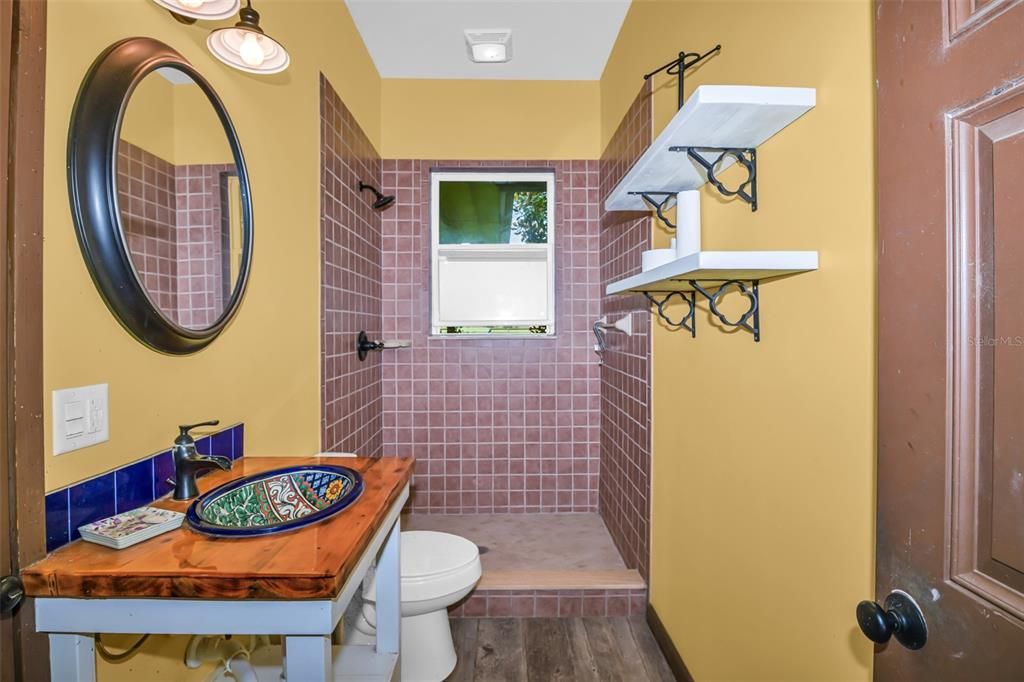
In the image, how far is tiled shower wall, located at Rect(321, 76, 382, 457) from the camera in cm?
208

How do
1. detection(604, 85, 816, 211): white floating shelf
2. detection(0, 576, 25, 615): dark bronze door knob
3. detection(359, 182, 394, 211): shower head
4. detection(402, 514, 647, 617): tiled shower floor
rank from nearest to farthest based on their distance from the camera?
detection(0, 576, 25, 615): dark bronze door knob < detection(604, 85, 816, 211): white floating shelf < detection(402, 514, 647, 617): tiled shower floor < detection(359, 182, 394, 211): shower head

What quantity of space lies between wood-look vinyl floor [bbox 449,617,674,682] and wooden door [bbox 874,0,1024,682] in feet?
4.72

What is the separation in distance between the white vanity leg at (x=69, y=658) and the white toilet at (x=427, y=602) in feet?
2.99

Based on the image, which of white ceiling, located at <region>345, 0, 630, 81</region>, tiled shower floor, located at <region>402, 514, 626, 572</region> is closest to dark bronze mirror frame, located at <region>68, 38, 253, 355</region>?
white ceiling, located at <region>345, 0, 630, 81</region>

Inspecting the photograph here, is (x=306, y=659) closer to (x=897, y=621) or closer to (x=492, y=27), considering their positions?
(x=897, y=621)

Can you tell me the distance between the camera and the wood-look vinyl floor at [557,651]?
1837 mm

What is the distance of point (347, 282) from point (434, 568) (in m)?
1.33

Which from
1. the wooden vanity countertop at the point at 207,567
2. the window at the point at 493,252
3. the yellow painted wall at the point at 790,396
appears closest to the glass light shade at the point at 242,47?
the wooden vanity countertop at the point at 207,567

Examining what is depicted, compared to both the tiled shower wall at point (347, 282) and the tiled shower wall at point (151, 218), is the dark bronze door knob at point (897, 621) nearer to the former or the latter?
the tiled shower wall at point (151, 218)

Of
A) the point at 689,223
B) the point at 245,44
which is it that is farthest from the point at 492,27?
the point at 689,223

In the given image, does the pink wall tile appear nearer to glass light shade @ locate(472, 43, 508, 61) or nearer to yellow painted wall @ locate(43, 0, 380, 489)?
yellow painted wall @ locate(43, 0, 380, 489)

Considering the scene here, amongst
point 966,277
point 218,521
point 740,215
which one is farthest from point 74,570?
point 740,215

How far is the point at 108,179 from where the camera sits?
93 centimetres

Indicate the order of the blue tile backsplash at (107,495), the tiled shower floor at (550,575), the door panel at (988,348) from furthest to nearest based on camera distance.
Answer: the tiled shower floor at (550,575) → the blue tile backsplash at (107,495) → the door panel at (988,348)
